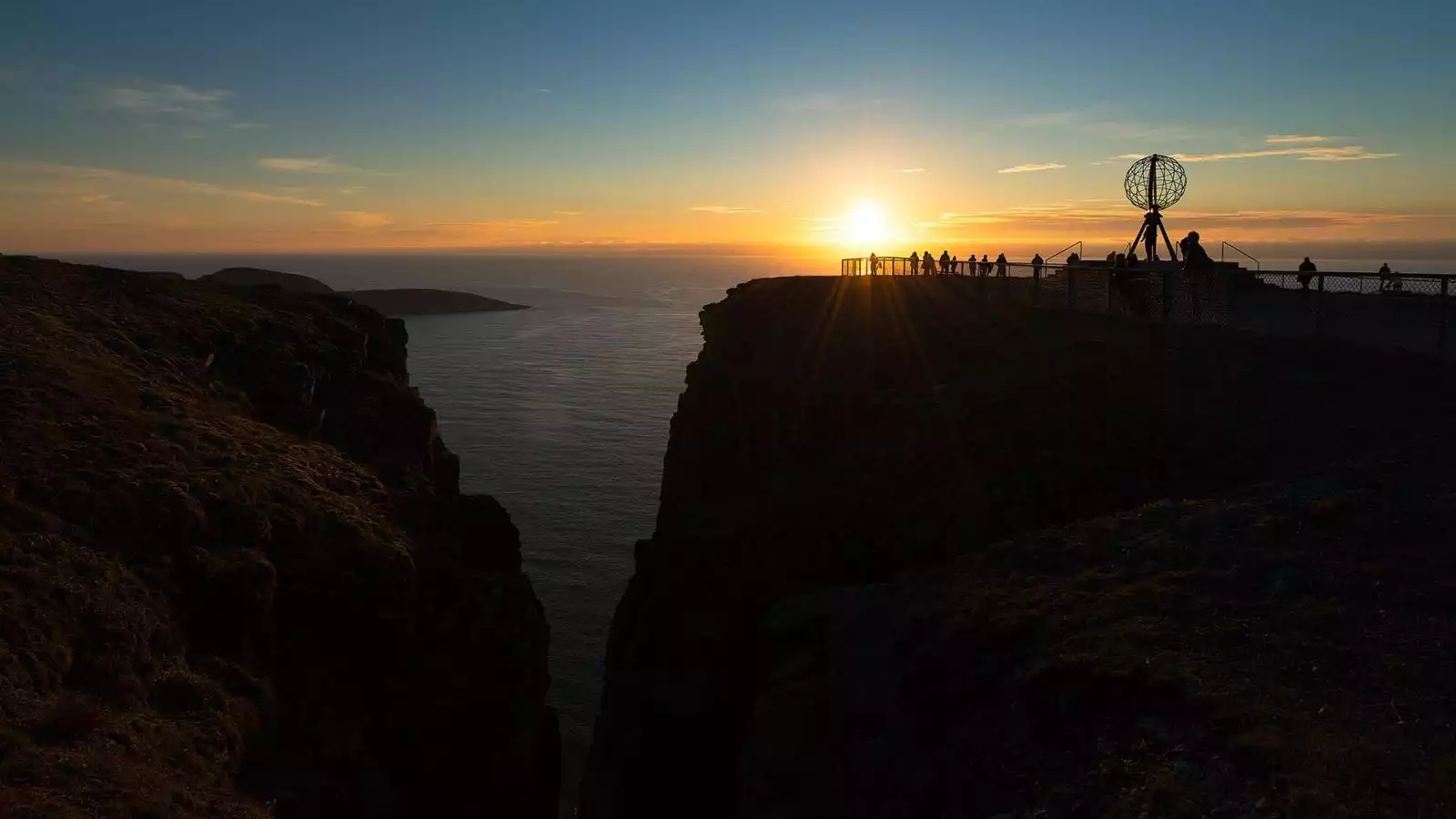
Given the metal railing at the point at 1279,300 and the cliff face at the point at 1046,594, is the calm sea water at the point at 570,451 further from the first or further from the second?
the metal railing at the point at 1279,300

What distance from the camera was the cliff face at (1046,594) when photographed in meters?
9.09

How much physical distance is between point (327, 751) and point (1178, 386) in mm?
19077

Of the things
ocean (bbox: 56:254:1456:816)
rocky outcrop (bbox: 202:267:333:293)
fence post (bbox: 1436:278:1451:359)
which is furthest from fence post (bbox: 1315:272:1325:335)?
rocky outcrop (bbox: 202:267:333:293)

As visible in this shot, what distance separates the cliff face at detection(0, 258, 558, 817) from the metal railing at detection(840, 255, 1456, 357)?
20.5m

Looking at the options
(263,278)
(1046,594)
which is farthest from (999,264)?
(263,278)

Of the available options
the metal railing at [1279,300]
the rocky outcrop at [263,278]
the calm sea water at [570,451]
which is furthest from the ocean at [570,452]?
the rocky outcrop at [263,278]

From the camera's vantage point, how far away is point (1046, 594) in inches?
490

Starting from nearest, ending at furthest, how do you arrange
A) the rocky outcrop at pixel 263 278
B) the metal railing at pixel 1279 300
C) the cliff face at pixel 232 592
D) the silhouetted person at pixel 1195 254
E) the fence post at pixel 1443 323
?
the cliff face at pixel 232 592 < the fence post at pixel 1443 323 < the metal railing at pixel 1279 300 < the silhouetted person at pixel 1195 254 < the rocky outcrop at pixel 263 278

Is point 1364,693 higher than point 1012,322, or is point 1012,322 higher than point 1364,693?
point 1012,322


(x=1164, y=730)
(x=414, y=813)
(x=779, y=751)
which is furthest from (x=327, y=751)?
(x=1164, y=730)

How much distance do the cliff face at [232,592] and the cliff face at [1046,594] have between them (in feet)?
17.5

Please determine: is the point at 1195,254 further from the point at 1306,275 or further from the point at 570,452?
the point at 570,452

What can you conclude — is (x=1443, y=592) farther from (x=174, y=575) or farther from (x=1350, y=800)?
(x=174, y=575)

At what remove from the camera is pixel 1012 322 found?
96.9ft
